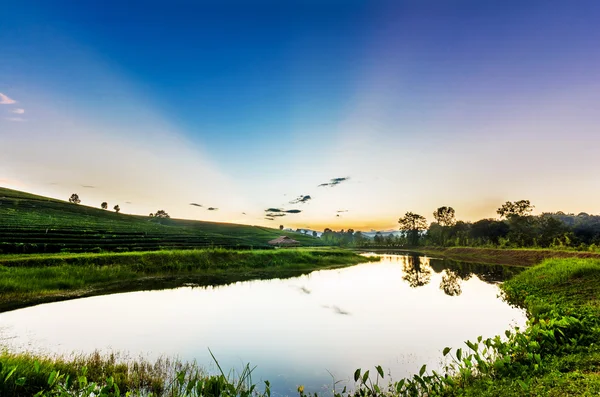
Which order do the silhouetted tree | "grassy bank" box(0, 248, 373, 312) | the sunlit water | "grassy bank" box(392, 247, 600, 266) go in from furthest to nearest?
the silhouetted tree < "grassy bank" box(392, 247, 600, 266) < "grassy bank" box(0, 248, 373, 312) < the sunlit water

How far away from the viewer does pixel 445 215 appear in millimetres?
109250

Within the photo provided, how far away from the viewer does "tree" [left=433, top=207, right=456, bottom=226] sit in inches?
4269

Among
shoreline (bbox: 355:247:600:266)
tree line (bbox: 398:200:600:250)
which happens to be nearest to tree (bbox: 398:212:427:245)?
tree line (bbox: 398:200:600:250)

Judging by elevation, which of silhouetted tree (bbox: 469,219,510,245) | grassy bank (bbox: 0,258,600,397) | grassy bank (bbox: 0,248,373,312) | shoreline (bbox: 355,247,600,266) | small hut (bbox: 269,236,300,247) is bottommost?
grassy bank (bbox: 0,248,373,312)

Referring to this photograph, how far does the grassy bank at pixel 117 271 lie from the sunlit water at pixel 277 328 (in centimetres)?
310

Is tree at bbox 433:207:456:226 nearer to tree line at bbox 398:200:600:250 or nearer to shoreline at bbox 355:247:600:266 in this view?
tree line at bbox 398:200:600:250

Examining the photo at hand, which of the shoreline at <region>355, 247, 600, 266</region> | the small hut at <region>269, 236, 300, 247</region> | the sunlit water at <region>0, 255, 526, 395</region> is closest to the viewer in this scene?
the sunlit water at <region>0, 255, 526, 395</region>

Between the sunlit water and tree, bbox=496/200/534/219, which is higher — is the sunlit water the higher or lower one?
the lower one

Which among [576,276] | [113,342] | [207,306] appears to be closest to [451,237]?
[576,276]

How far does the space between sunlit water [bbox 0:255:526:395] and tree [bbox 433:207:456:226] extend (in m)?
94.2

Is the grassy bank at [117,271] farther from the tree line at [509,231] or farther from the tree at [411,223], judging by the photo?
the tree at [411,223]

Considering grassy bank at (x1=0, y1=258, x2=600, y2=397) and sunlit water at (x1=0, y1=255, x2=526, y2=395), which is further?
sunlit water at (x1=0, y1=255, x2=526, y2=395)

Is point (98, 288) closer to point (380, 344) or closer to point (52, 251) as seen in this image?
point (52, 251)

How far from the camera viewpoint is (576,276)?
2120 cm
